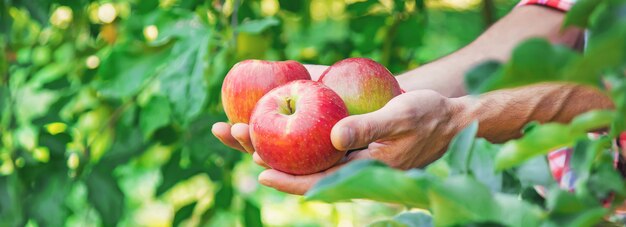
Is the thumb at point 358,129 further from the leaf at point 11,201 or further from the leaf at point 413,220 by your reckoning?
the leaf at point 11,201

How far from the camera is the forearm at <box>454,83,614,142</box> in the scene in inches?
41.4

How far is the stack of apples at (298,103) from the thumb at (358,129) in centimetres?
4

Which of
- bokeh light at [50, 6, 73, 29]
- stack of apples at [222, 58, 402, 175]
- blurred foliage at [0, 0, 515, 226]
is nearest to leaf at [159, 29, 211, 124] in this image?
blurred foliage at [0, 0, 515, 226]

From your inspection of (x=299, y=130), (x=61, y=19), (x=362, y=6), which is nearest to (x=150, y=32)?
(x=61, y=19)

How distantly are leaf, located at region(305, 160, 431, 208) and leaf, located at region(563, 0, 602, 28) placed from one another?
3.9 inches

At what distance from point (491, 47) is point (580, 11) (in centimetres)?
100

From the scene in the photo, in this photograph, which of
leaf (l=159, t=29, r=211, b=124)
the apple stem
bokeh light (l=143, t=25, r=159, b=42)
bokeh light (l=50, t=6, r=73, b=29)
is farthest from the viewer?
bokeh light (l=50, t=6, r=73, b=29)

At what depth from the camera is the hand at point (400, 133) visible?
0.91 metres

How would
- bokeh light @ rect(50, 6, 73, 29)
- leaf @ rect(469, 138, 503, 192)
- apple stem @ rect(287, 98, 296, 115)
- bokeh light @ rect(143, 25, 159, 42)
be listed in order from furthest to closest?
bokeh light @ rect(50, 6, 73, 29) → bokeh light @ rect(143, 25, 159, 42) → apple stem @ rect(287, 98, 296, 115) → leaf @ rect(469, 138, 503, 192)

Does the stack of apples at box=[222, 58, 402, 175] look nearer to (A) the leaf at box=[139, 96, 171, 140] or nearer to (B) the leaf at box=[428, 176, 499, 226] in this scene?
(A) the leaf at box=[139, 96, 171, 140]

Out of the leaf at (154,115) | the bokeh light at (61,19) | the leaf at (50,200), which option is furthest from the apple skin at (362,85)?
the bokeh light at (61,19)

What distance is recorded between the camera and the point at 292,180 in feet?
3.29

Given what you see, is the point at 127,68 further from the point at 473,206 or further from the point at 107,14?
the point at 473,206

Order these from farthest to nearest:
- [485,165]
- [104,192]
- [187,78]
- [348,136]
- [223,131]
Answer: [104,192] → [187,78] → [223,131] → [348,136] → [485,165]
